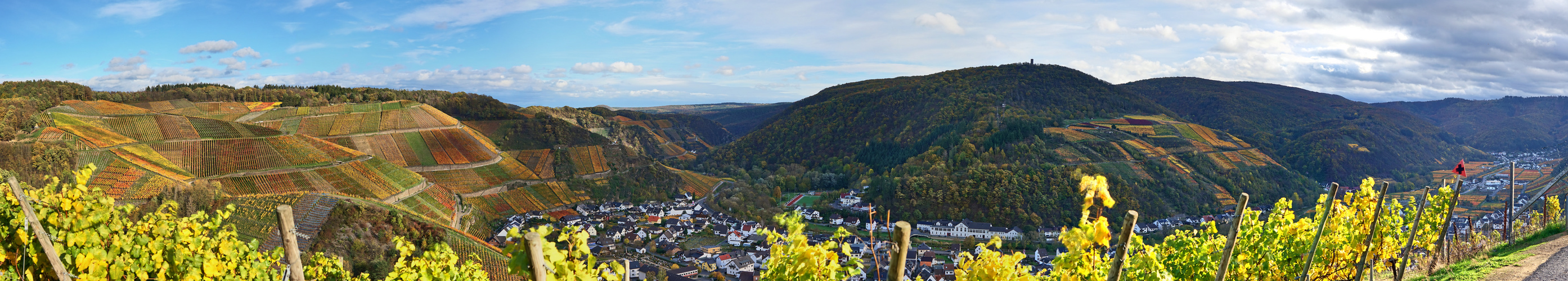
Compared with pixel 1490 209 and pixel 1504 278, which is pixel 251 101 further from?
pixel 1490 209

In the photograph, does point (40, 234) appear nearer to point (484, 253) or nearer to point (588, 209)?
point (484, 253)

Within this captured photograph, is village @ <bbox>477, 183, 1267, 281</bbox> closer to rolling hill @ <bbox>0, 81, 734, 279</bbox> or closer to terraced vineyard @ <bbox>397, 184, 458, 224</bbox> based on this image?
terraced vineyard @ <bbox>397, 184, 458, 224</bbox>

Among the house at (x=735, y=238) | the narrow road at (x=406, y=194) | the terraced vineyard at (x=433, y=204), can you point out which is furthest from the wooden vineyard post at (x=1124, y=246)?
the house at (x=735, y=238)

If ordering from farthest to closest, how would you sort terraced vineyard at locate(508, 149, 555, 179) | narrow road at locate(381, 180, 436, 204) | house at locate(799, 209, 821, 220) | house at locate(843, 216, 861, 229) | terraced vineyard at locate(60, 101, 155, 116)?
terraced vineyard at locate(508, 149, 555, 179)
house at locate(799, 209, 821, 220)
house at locate(843, 216, 861, 229)
terraced vineyard at locate(60, 101, 155, 116)
narrow road at locate(381, 180, 436, 204)

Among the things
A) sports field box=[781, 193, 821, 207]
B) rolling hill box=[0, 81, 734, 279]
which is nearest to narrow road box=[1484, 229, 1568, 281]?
rolling hill box=[0, 81, 734, 279]

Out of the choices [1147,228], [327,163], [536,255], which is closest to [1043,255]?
[1147,228]
